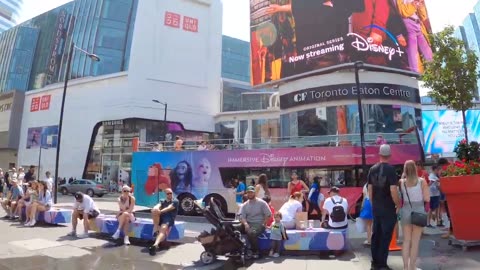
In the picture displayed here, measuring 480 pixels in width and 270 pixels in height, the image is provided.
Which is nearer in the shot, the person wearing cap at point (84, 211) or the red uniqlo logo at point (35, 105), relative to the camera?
the person wearing cap at point (84, 211)

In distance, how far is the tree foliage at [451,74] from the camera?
39.0 feet

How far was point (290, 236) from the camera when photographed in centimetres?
835

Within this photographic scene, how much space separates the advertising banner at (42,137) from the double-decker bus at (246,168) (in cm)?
3905

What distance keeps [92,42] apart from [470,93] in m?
53.3

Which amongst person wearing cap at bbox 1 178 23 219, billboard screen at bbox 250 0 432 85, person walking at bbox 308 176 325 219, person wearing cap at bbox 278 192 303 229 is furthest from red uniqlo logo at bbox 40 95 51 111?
person wearing cap at bbox 278 192 303 229

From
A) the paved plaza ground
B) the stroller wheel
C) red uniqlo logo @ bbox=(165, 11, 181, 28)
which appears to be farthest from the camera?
red uniqlo logo @ bbox=(165, 11, 181, 28)

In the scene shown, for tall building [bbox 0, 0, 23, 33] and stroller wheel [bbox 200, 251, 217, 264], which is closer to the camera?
stroller wheel [bbox 200, 251, 217, 264]

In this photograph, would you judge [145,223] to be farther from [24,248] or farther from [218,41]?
[218,41]

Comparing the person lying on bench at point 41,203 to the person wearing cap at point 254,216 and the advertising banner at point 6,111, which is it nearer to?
the person wearing cap at point 254,216

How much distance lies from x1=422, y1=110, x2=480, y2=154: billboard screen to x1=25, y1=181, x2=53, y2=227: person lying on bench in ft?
117

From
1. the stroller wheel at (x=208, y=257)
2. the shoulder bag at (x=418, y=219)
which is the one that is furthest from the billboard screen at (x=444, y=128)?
the shoulder bag at (x=418, y=219)

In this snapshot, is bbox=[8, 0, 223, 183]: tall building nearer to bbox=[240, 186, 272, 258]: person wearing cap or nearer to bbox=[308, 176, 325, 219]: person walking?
bbox=[308, 176, 325, 219]: person walking

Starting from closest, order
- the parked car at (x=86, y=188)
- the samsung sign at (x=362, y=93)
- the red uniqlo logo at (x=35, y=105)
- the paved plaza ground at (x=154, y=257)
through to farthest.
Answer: the paved plaza ground at (x=154, y=257)
the samsung sign at (x=362, y=93)
the parked car at (x=86, y=188)
the red uniqlo logo at (x=35, y=105)

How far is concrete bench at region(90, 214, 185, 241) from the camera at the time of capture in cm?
985
